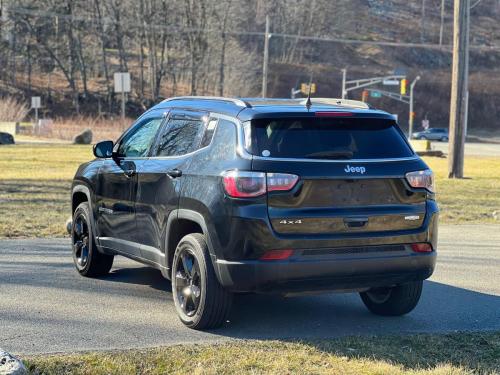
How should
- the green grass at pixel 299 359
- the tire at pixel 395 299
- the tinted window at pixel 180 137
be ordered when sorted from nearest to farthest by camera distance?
the green grass at pixel 299 359, the tinted window at pixel 180 137, the tire at pixel 395 299

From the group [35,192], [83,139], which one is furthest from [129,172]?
[83,139]

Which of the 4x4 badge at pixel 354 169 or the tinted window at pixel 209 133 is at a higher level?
the tinted window at pixel 209 133

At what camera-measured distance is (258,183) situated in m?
6.07

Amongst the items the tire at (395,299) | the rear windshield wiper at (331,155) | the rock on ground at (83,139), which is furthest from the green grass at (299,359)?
the rock on ground at (83,139)

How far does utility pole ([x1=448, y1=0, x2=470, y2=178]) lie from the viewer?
2402cm

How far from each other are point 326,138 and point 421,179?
85 centimetres

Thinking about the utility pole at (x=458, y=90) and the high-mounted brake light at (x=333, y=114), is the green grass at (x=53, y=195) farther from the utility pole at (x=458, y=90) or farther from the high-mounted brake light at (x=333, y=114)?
the high-mounted brake light at (x=333, y=114)

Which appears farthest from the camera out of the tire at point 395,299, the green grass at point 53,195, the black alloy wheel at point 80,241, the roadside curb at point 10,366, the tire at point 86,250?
the green grass at point 53,195

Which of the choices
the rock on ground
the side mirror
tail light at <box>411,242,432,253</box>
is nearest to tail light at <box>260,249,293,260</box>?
tail light at <box>411,242,432,253</box>

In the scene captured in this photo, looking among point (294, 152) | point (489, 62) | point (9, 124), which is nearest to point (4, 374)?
point (294, 152)

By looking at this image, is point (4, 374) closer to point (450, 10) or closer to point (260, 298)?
point (260, 298)

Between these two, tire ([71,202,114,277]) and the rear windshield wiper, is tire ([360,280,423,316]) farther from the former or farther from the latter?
tire ([71,202,114,277])

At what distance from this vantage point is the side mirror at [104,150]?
8.26m

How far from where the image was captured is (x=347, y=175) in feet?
20.6
